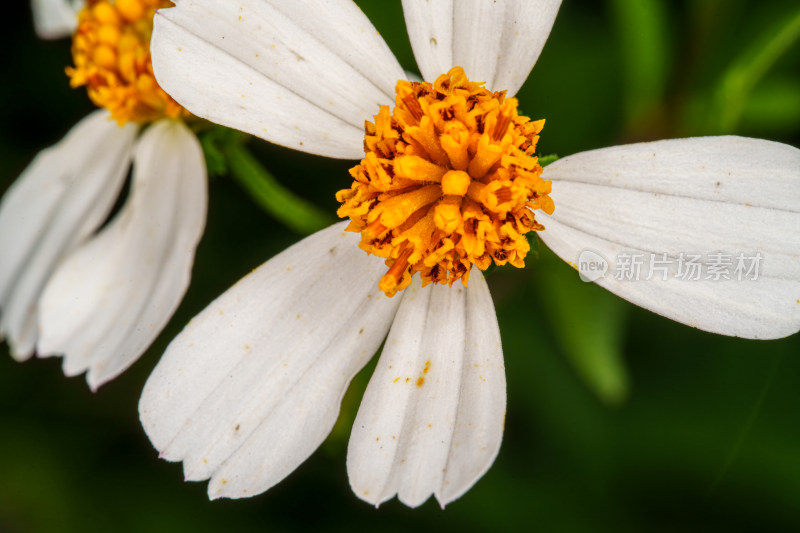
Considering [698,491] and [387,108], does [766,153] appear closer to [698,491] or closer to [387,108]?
[387,108]

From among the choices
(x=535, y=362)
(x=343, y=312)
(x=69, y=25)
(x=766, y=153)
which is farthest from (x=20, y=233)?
(x=766, y=153)

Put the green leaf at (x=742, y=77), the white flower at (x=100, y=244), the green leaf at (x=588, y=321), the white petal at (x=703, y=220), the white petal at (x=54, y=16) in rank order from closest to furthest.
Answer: the white petal at (x=703, y=220) < the white flower at (x=100, y=244) < the green leaf at (x=742, y=77) < the green leaf at (x=588, y=321) < the white petal at (x=54, y=16)

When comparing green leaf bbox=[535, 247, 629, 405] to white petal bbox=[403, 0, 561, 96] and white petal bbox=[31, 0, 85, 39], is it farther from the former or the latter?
white petal bbox=[31, 0, 85, 39]

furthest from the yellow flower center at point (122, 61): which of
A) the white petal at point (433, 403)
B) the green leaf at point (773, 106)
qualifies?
the green leaf at point (773, 106)

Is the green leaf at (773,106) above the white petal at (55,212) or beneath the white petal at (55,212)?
above

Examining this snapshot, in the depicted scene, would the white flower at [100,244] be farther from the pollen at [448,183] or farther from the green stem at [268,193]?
the pollen at [448,183]

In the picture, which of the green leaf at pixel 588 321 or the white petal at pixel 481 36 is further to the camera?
the green leaf at pixel 588 321

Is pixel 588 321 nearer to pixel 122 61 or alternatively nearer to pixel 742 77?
pixel 742 77
